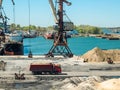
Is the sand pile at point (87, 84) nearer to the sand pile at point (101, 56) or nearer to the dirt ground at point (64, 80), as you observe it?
the dirt ground at point (64, 80)

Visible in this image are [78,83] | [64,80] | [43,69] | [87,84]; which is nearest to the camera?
[87,84]

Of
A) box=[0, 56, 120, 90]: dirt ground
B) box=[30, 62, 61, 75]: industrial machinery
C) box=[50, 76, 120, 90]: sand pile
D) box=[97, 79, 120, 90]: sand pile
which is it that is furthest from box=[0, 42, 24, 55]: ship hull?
box=[97, 79, 120, 90]: sand pile

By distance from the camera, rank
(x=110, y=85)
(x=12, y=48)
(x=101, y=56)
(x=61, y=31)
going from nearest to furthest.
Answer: (x=110, y=85)
(x=101, y=56)
(x=61, y=31)
(x=12, y=48)

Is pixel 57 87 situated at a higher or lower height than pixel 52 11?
lower

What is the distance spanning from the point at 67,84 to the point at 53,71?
8.64 meters

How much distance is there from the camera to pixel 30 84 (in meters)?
56.7

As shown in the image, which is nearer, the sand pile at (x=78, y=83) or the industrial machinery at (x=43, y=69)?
the sand pile at (x=78, y=83)

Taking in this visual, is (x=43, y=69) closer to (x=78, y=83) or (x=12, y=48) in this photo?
(x=78, y=83)

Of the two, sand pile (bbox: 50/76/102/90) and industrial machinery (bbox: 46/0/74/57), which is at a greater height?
industrial machinery (bbox: 46/0/74/57)

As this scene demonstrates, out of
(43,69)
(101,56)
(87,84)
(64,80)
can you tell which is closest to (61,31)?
(101,56)

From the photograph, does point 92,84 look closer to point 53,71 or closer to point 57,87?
point 57,87

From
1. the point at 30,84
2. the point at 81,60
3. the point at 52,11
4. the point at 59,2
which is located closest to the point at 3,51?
the point at 52,11

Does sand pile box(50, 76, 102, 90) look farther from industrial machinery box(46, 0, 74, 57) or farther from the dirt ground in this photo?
industrial machinery box(46, 0, 74, 57)

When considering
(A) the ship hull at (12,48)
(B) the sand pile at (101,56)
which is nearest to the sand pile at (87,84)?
(B) the sand pile at (101,56)
